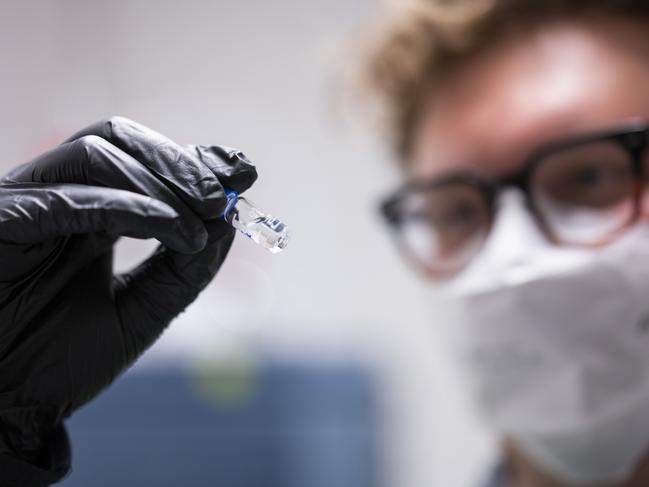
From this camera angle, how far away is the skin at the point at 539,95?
2.98 feet

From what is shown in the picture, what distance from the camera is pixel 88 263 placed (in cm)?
55

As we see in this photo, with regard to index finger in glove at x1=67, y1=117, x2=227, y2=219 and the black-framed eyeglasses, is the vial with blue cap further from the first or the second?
the black-framed eyeglasses

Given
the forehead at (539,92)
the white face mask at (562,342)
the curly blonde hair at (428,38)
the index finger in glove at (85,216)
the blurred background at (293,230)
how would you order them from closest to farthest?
the index finger in glove at (85,216)
the white face mask at (562,342)
the forehead at (539,92)
the curly blonde hair at (428,38)
the blurred background at (293,230)

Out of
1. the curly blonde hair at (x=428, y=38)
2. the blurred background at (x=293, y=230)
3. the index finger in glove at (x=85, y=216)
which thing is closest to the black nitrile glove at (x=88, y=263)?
the index finger in glove at (x=85, y=216)

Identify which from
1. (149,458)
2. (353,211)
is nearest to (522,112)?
(149,458)

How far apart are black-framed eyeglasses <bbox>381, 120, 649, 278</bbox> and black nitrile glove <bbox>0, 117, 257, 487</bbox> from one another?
553 millimetres

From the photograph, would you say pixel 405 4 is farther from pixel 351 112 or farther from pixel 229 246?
pixel 229 246

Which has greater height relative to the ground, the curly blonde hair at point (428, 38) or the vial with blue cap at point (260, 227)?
the curly blonde hair at point (428, 38)

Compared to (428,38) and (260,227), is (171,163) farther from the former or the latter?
(428,38)

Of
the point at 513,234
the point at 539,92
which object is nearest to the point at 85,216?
the point at 513,234

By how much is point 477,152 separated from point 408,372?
126 cm

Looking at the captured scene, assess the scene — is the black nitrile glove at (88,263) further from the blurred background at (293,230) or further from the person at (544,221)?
the blurred background at (293,230)

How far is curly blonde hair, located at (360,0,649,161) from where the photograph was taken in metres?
1.02

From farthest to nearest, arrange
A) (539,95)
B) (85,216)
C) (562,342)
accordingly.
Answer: (539,95) < (562,342) < (85,216)
